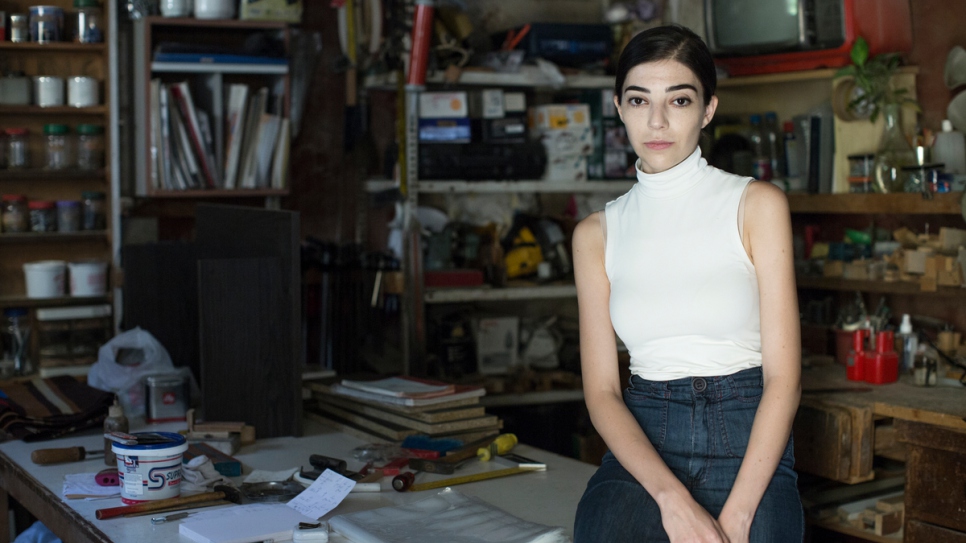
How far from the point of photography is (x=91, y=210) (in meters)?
3.85

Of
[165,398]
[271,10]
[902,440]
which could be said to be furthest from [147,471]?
[271,10]

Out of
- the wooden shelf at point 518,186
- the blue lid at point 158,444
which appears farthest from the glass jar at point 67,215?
the blue lid at point 158,444

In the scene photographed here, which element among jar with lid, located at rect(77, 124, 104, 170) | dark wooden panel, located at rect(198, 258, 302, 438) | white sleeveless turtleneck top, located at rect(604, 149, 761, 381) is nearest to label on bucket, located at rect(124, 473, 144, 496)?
dark wooden panel, located at rect(198, 258, 302, 438)

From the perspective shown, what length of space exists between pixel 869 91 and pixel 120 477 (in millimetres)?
2656

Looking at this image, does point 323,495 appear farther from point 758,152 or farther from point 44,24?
point 758,152

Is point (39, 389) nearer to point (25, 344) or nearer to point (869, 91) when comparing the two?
point (25, 344)

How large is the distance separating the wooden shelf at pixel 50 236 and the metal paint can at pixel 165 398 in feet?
4.14

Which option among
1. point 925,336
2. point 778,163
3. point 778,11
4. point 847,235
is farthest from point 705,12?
point 925,336

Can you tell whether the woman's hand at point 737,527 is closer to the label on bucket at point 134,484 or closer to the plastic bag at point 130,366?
the label on bucket at point 134,484

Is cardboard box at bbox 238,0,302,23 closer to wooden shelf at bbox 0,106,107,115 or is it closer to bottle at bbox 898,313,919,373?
wooden shelf at bbox 0,106,107,115

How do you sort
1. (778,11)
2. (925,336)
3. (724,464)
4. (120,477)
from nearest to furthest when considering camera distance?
(724,464), (120,477), (925,336), (778,11)

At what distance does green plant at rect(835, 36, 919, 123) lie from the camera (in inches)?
135

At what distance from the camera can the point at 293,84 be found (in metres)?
4.18

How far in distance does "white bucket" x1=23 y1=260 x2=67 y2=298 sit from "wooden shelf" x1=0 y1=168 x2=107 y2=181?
315mm
